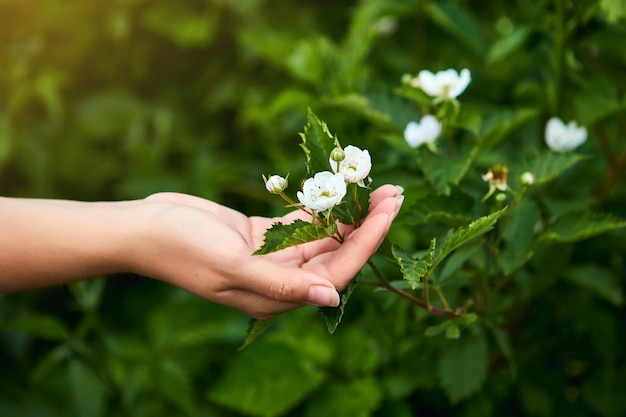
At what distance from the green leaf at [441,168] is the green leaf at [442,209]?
2 cm

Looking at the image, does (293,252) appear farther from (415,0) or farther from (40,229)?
(415,0)

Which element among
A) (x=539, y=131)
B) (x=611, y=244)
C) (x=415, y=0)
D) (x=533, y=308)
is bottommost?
(x=533, y=308)

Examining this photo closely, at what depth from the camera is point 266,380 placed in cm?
148

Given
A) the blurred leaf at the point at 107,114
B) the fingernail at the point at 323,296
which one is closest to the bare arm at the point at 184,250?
the fingernail at the point at 323,296

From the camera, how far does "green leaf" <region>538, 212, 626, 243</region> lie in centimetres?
99

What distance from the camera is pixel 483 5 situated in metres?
2.08

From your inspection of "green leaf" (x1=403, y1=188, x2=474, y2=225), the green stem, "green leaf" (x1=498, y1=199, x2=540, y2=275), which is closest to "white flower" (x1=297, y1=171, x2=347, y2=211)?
the green stem

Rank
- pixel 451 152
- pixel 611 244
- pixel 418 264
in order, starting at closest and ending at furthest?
pixel 418 264 → pixel 451 152 → pixel 611 244

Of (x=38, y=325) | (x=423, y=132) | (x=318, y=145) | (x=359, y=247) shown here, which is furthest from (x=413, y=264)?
(x=38, y=325)

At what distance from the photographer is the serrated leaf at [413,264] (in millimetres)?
777

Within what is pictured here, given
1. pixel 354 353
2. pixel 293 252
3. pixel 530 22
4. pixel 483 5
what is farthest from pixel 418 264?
pixel 483 5

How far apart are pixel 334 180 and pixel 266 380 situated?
81 centimetres

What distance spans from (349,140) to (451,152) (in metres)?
0.39

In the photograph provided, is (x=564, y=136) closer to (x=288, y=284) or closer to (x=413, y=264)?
(x=413, y=264)
